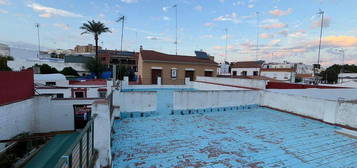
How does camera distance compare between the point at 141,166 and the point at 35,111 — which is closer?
the point at 141,166

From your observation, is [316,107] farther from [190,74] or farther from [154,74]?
[154,74]

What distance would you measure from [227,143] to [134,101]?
14.7 ft

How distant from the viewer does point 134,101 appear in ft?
24.4

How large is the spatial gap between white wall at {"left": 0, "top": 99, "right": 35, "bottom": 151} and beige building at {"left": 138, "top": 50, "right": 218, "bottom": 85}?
10.8 meters

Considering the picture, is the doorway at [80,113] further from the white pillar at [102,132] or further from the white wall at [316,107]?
the white wall at [316,107]

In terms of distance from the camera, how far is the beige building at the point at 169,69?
19.6 metres

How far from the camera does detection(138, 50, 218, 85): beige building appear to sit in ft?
64.4

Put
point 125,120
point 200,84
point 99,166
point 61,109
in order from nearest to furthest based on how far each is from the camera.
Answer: point 99,166
point 125,120
point 61,109
point 200,84

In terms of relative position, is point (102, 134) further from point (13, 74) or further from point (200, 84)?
point (200, 84)

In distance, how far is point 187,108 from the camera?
26.9 feet

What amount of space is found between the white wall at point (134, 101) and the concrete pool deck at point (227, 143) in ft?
2.08

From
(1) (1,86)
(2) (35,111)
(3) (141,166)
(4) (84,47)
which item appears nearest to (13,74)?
(1) (1,86)

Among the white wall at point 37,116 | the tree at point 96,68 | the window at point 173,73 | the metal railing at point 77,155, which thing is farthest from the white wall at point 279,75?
the metal railing at point 77,155

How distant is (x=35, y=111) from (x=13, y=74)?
10.4 feet
